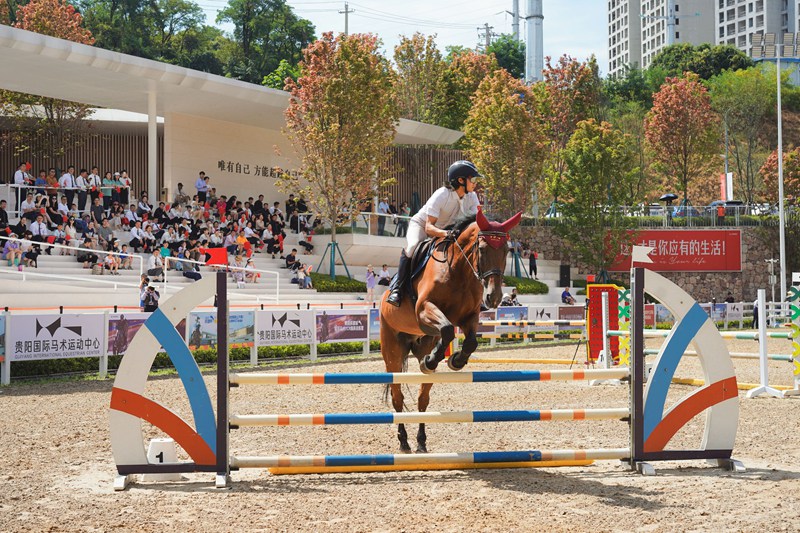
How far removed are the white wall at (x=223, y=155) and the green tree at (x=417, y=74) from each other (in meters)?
12.7

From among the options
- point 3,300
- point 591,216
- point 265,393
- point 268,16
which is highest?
point 268,16

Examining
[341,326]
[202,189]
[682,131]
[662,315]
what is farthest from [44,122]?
[682,131]

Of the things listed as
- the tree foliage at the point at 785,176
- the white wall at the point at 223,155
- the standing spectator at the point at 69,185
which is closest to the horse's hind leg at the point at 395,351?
the standing spectator at the point at 69,185

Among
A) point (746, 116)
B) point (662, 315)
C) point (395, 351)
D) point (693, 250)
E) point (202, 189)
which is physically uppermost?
point (746, 116)

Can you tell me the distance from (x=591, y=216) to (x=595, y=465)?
35.9 meters

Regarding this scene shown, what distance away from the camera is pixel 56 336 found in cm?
1569

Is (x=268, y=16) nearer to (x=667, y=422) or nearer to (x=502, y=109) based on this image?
(x=502, y=109)

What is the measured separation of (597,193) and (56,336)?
1245 inches

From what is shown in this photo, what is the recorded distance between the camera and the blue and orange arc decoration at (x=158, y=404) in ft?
22.7

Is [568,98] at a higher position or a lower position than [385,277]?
higher

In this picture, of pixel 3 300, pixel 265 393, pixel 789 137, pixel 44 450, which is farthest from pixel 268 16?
pixel 44 450

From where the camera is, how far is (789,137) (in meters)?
82.3

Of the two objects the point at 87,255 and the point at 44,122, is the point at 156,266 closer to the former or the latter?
the point at 87,255

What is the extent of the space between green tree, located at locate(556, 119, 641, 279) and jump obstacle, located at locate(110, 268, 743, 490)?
117 feet
